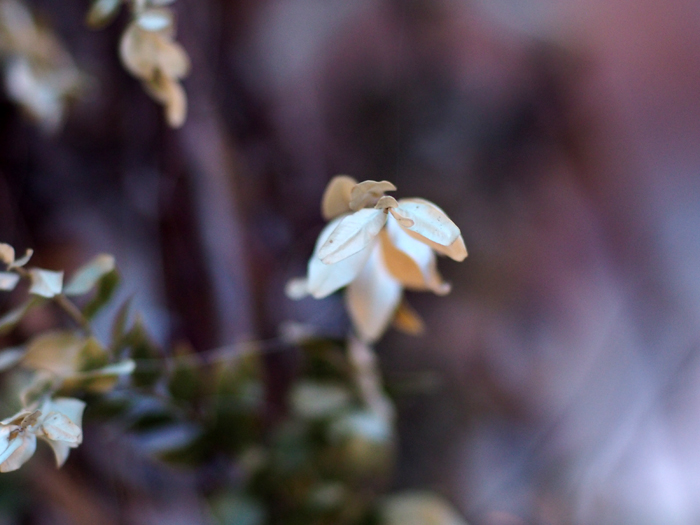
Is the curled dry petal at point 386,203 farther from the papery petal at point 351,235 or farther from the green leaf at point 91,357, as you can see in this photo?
the green leaf at point 91,357

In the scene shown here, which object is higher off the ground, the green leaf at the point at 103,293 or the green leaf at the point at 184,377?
the green leaf at the point at 103,293

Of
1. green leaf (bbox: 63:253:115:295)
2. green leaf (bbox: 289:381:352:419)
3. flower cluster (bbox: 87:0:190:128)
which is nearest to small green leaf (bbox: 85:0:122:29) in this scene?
flower cluster (bbox: 87:0:190:128)

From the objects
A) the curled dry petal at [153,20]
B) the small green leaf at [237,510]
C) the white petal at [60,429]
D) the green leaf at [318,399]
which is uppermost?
the curled dry petal at [153,20]

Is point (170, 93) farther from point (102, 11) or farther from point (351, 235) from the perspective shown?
point (351, 235)

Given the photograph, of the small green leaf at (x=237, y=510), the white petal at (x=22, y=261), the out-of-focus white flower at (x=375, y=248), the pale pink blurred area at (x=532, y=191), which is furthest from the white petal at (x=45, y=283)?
the pale pink blurred area at (x=532, y=191)

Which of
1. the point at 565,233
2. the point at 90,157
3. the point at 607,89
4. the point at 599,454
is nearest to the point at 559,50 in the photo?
the point at 607,89

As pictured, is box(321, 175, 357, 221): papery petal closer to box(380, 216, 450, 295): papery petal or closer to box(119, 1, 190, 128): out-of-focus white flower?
box(380, 216, 450, 295): papery petal
